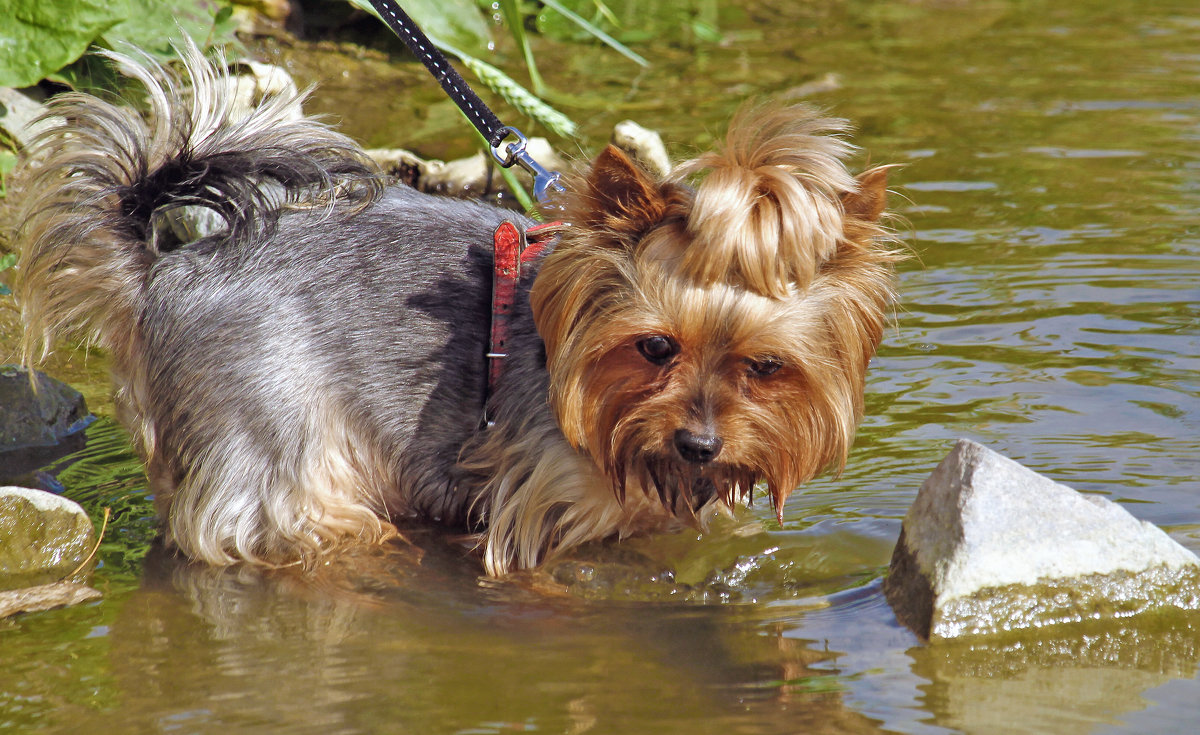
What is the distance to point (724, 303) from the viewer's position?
354 cm

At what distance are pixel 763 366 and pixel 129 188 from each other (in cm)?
232

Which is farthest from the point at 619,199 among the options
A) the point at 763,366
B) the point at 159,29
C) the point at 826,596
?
the point at 159,29

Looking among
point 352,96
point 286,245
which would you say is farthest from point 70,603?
point 352,96

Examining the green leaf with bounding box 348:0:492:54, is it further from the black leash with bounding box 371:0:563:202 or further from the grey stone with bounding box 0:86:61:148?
the black leash with bounding box 371:0:563:202

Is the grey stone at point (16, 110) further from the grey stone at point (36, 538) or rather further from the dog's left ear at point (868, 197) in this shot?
the dog's left ear at point (868, 197)

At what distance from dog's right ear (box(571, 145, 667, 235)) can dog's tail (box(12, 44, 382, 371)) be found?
1245 mm

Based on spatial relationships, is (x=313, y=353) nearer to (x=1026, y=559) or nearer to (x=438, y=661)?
(x=438, y=661)

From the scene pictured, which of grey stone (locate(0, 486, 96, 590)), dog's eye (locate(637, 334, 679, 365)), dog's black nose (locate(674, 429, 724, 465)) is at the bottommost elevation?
grey stone (locate(0, 486, 96, 590))

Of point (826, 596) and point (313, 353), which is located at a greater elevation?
point (313, 353)

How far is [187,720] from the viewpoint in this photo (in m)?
3.24

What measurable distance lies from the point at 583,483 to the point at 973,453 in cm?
134

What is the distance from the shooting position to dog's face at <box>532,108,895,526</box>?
349cm

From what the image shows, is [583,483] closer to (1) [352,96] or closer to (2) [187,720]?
(2) [187,720]

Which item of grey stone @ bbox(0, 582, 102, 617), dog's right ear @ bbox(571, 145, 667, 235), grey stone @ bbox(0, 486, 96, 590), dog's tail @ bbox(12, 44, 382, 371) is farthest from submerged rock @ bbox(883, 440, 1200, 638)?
grey stone @ bbox(0, 486, 96, 590)
